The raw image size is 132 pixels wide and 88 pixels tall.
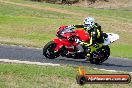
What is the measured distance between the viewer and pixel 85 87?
33.6ft

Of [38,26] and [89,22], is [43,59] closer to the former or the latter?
[89,22]

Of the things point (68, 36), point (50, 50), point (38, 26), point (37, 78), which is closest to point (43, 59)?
point (50, 50)

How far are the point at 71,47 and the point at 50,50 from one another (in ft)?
2.97

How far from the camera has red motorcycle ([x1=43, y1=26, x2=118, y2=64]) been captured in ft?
52.7

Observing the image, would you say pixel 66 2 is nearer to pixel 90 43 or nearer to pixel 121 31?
pixel 121 31

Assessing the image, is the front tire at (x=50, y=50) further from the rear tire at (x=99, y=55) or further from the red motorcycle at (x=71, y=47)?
the rear tire at (x=99, y=55)

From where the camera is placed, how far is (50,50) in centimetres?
1606

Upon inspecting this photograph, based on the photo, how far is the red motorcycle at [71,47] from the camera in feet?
52.7

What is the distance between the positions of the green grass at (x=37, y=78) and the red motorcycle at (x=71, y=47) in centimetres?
375

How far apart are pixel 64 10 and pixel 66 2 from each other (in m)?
19.8

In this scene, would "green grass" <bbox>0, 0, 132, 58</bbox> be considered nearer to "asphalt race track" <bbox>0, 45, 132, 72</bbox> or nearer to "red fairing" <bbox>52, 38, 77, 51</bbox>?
"asphalt race track" <bbox>0, 45, 132, 72</bbox>

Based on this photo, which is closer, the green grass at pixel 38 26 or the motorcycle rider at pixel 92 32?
the motorcycle rider at pixel 92 32

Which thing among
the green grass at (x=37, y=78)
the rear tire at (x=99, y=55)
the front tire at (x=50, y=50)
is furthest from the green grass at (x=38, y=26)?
the green grass at (x=37, y=78)

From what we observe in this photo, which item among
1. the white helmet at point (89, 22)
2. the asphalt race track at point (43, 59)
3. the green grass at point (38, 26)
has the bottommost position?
the green grass at point (38, 26)
